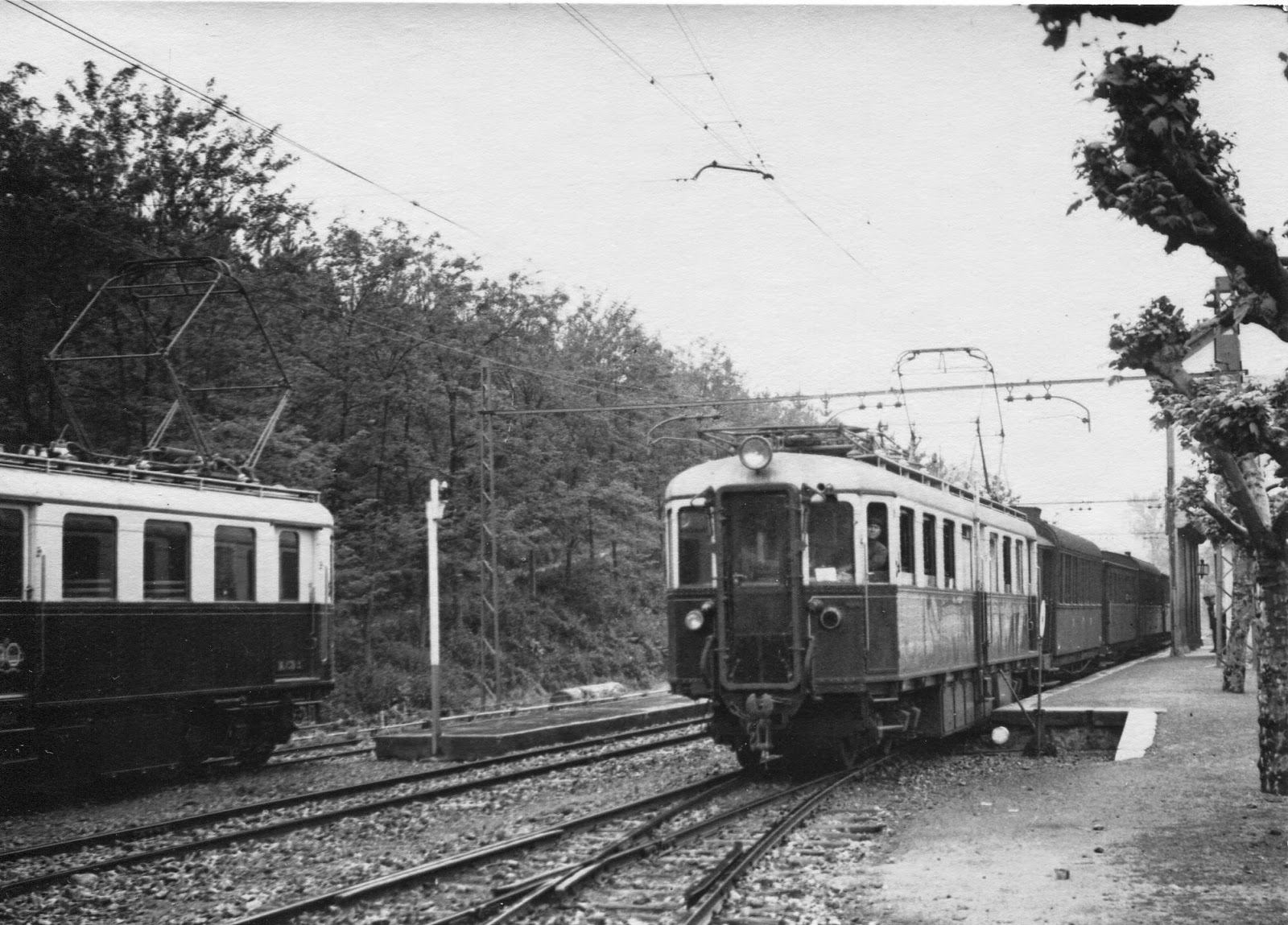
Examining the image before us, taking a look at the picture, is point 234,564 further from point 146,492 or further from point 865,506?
point 865,506

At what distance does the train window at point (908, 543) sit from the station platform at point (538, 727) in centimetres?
648

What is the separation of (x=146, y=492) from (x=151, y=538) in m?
0.50

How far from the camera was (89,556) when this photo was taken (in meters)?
13.9

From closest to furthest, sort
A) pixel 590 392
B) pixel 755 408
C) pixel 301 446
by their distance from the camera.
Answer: pixel 301 446 < pixel 590 392 < pixel 755 408

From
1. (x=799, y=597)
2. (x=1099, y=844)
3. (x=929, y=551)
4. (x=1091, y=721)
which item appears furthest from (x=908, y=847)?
(x=1091, y=721)

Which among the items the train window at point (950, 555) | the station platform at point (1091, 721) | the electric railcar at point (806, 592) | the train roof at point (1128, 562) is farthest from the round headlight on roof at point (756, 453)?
the train roof at point (1128, 562)

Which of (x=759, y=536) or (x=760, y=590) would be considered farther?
(x=759, y=536)

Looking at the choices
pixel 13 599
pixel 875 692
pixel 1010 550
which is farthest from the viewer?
pixel 1010 550

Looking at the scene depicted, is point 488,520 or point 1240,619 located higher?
point 488,520

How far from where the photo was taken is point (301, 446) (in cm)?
2400

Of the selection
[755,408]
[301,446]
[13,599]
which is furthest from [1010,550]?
[755,408]

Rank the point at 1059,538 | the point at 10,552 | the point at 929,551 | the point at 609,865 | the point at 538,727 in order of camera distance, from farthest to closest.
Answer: the point at 1059,538, the point at 538,727, the point at 929,551, the point at 10,552, the point at 609,865

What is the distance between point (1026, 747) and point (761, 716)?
5.86m

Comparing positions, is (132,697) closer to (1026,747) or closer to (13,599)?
(13,599)
